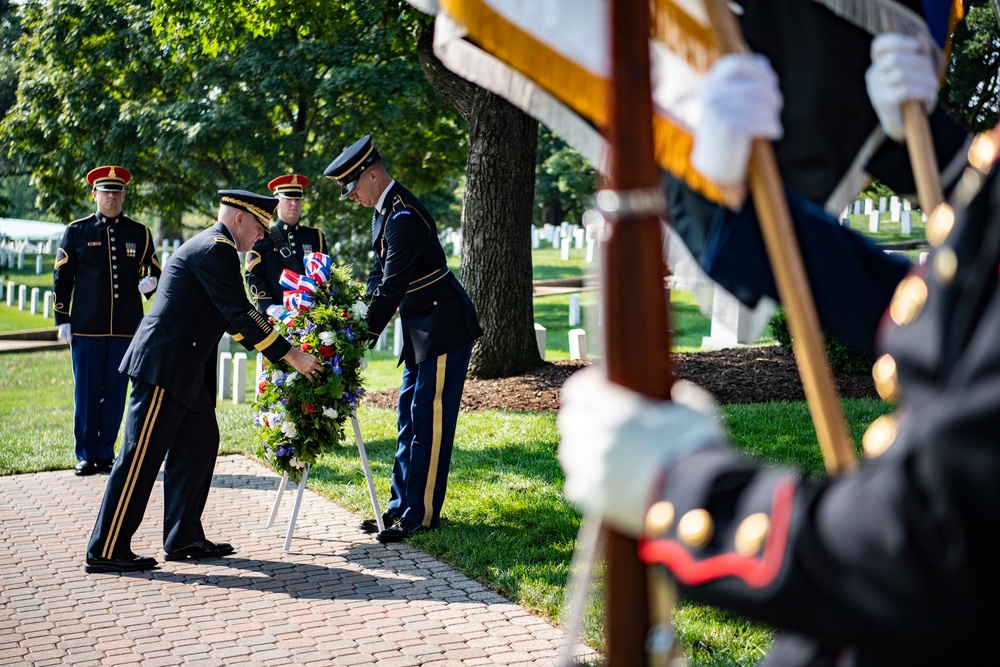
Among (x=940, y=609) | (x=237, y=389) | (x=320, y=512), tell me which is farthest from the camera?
(x=237, y=389)

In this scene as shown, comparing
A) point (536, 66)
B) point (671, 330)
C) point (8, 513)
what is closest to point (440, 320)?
point (8, 513)

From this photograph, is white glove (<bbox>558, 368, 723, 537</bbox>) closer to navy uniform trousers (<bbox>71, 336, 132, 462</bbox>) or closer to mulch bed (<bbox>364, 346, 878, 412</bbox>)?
navy uniform trousers (<bbox>71, 336, 132, 462</bbox>)

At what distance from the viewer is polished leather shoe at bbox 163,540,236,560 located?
677 cm

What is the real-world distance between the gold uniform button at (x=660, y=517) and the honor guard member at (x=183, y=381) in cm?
541

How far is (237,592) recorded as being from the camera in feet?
20.1

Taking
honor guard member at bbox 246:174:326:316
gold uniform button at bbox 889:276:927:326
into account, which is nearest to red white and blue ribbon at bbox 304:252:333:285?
honor guard member at bbox 246:174:326:316

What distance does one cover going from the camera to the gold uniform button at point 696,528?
1.40 metres

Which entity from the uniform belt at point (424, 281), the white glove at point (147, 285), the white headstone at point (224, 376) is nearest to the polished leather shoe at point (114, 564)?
the uniform belt at point (424, 281)

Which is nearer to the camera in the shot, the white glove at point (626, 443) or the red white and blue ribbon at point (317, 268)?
the white glove at point (626, 443)

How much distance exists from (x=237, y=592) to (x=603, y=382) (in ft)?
16.7

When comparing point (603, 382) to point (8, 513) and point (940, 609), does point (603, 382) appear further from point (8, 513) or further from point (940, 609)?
point (8, 513)

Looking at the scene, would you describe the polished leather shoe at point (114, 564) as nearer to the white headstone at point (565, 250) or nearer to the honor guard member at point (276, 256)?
the honor guard member at point (276, 256)

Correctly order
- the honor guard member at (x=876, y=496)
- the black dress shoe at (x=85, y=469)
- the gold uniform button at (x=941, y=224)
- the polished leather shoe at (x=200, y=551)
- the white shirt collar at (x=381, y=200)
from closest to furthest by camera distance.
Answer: the honor guard member at (x=876, y=496) → the gold uniform button at (x=941, y=224) → the polished leather shoe at (x=200, y=551) → the white shirt collar at (x=381, y=200) → the black dress shoe at (x=85, y=469)

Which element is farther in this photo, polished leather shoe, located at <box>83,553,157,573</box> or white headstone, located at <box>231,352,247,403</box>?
white headstone, located at <box>231,352,247,403</box>
